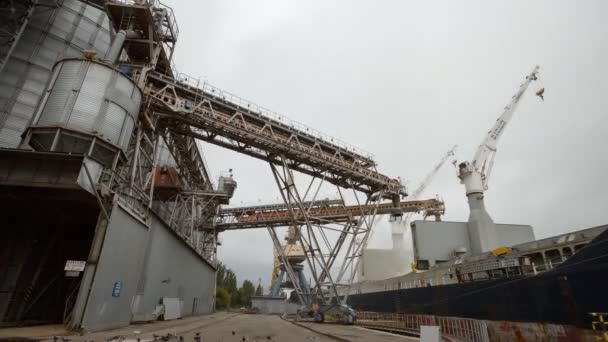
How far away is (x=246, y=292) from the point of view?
98125mm

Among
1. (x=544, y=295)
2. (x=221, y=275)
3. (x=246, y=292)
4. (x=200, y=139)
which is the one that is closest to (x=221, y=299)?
(x=221, y=275)

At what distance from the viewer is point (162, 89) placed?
16922 mm

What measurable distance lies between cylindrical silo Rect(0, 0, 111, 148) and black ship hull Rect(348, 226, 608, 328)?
26416 millimetres

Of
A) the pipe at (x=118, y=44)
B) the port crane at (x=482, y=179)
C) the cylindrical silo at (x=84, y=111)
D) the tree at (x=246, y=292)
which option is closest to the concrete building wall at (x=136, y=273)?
the cylindrical silo at (x=84, y=111)

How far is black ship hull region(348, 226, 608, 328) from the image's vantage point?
8.77 meters

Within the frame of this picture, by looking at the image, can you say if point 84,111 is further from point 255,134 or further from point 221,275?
point 221,275

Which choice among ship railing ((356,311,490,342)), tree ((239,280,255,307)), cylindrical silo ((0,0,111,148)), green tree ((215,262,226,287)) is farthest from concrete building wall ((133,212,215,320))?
tree ((239,280,255,307))

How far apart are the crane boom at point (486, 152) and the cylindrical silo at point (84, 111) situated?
38.3m

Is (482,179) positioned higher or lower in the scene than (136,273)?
higher

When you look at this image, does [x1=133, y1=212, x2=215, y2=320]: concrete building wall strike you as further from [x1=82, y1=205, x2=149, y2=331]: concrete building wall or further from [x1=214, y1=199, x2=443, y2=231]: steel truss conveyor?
[x1=214, y1=199, x2=443, y2=231]: steel truss conveyor

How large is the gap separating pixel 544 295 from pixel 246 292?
9916 cm

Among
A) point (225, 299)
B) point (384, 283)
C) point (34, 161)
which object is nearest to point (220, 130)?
point (34, 161)

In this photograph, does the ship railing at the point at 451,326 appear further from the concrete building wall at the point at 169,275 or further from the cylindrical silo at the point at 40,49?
the cylindrical silo at the point at 40,49

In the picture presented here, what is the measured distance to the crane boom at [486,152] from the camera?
122 feet
